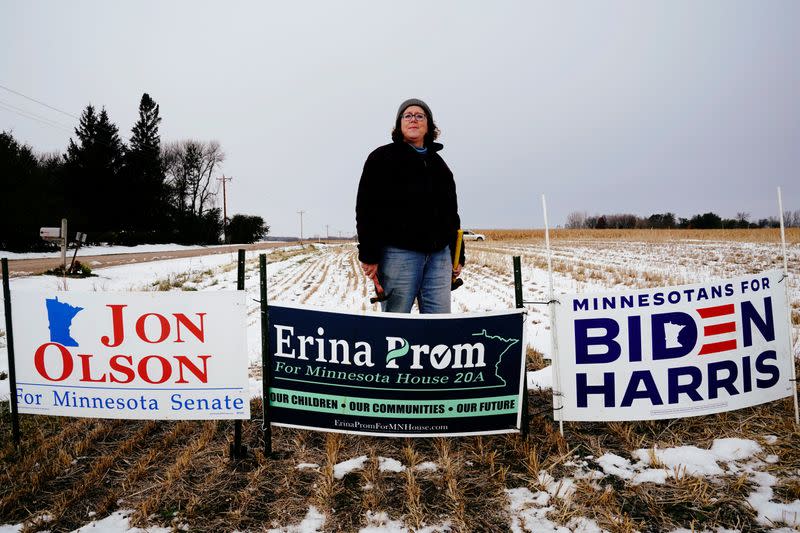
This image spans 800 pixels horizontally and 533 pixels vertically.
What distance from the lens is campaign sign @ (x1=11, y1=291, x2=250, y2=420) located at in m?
2.63

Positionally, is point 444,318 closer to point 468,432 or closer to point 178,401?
point 468,432

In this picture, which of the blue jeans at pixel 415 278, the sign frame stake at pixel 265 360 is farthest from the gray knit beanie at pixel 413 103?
the sign frame stake at pixel 265 360

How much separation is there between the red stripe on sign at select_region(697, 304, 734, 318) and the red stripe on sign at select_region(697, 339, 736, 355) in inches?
7.9

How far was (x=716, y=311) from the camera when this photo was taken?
273cm

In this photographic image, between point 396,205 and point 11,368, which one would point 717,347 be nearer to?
point 396,205

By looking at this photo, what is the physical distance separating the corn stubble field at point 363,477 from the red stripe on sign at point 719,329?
68cm

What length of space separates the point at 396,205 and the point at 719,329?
242cm

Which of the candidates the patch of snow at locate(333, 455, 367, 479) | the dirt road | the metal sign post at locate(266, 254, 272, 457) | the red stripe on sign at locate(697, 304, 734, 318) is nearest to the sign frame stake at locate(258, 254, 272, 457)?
the metal sign post at locate(266, 254, 272, 457)

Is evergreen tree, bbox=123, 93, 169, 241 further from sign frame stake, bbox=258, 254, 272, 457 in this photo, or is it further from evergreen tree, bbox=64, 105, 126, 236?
sign frame stake, bbox=258, 254, 272, 457

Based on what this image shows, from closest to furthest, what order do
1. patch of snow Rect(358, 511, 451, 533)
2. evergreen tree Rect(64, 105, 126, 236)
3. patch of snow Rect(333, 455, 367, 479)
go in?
patch of snow Rect(358, 511, 451, 533) < patch of snow Rect(333, 455, 367, 479) < evergreen tree Rect(64, 105, 126, 236)

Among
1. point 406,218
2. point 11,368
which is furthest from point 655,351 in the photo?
point 11,368

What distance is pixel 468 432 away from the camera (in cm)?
264

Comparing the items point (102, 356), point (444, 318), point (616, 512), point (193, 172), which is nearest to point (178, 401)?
point (102, 356)

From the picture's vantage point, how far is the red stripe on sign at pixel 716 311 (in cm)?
271
